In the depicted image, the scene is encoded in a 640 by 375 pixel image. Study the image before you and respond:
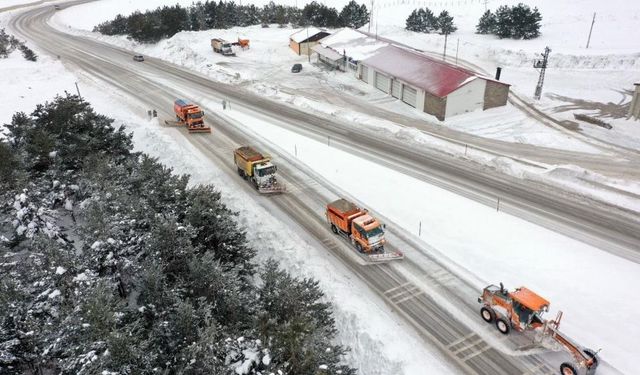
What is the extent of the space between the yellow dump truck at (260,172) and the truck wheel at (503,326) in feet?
61.9

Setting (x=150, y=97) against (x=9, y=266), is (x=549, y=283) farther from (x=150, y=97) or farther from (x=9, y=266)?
(x=150, y=97)

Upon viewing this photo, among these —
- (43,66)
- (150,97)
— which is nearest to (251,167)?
(150,97)

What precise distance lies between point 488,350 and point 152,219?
58.7 ft

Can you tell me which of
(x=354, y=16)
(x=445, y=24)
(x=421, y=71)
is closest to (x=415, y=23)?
(x=445, y=24)

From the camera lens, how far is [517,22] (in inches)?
3506

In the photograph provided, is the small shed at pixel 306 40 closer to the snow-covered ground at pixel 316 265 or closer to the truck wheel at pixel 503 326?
the snow-covered ground at pixel 316 265

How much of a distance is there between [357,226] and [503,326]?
962cm

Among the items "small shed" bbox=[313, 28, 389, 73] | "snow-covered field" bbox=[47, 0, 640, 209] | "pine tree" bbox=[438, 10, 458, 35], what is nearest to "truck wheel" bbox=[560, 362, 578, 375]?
"snow-covered field" bbox=[47, 0, 640, 209]

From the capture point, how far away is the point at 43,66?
70.0 meters

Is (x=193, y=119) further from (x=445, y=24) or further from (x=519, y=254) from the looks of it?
(x=445, y=24)

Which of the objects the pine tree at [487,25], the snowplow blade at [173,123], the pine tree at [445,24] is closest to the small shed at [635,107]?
the pine tree at [487,25]

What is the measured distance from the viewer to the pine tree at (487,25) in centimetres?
9475

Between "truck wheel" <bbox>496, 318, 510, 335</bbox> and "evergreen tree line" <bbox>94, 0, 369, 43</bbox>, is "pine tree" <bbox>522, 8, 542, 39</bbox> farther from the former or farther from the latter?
"truck wheel" <bbox>496, 318, 510, 335</bbox>

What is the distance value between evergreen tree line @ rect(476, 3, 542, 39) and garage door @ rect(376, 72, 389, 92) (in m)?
45.0
